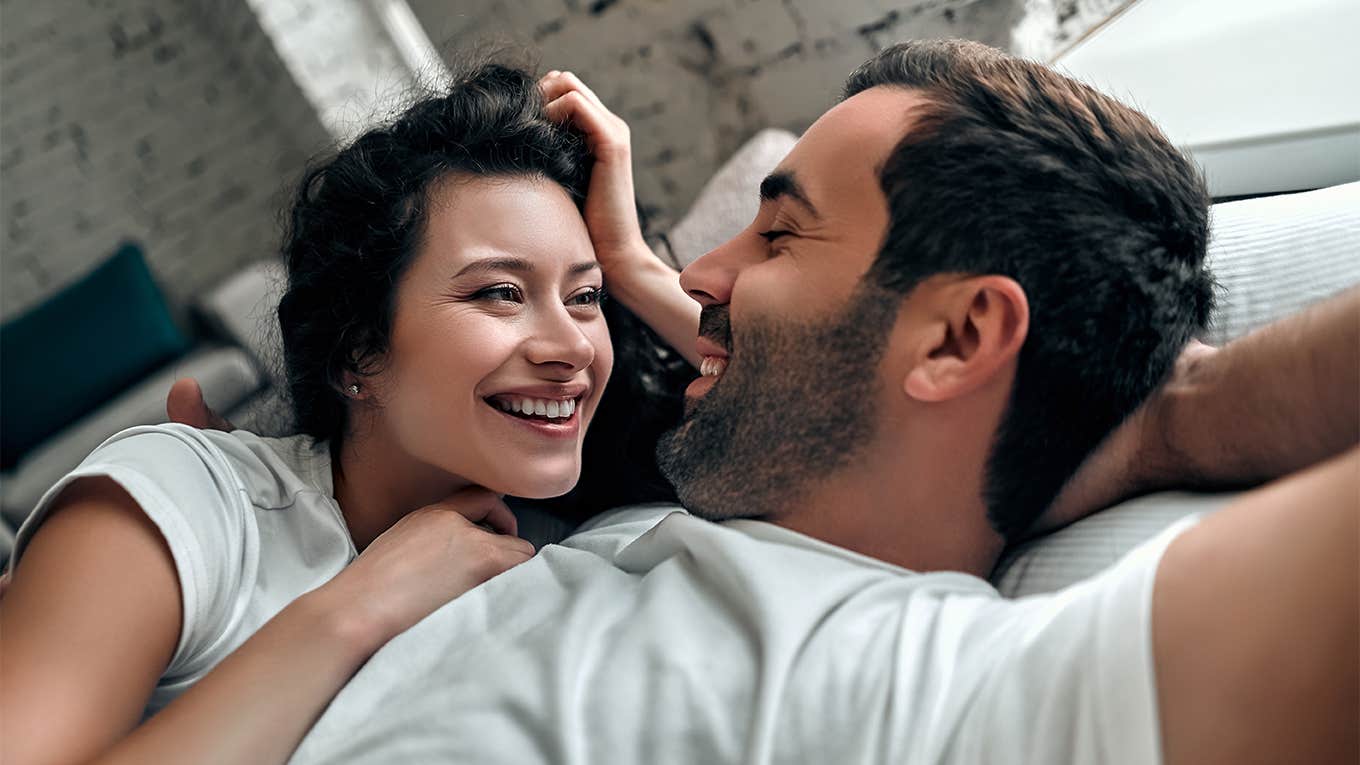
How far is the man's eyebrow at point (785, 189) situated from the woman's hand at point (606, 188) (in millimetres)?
418

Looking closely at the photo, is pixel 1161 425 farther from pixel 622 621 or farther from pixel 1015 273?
pixel 622 621

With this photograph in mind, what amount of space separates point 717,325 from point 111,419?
2965 mm

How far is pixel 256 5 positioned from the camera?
371cm

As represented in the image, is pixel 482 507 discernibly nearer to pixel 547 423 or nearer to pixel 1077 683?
pixel 547 423

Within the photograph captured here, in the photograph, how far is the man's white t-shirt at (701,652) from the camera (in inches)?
28.0

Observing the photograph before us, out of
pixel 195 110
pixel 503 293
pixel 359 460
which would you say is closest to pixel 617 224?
pixel 503 293

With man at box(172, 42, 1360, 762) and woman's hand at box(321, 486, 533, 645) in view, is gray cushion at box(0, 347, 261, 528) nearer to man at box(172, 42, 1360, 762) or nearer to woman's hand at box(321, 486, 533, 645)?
woman's hand at box(321, 486, 533, 645)

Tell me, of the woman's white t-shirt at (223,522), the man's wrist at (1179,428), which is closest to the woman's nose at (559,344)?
the woman's white t-shirt at (223,522)

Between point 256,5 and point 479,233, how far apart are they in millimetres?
3011

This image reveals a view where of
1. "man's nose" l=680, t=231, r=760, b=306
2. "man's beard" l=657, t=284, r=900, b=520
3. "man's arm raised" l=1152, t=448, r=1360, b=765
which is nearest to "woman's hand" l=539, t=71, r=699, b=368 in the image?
"man's nose" l=680, t=231, r=760, b=306

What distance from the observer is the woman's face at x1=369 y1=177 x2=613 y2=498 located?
1276 millimetres

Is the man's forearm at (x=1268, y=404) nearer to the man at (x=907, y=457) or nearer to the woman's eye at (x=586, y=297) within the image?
the man at (x=907, y=457)

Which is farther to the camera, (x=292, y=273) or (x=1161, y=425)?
(x=292, y=273)

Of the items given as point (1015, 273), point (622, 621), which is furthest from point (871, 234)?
point (622, 621)
